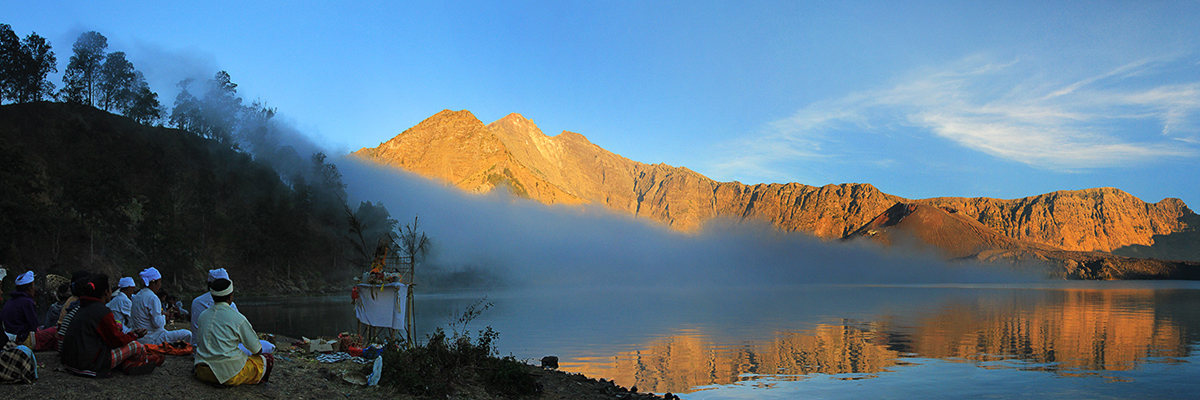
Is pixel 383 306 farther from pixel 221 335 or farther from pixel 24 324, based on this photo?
pixel 221 335

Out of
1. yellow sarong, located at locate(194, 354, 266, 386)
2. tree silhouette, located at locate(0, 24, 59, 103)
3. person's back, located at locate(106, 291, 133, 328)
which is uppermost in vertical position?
tree silhouette, located at locate(0, 24, 59, 103)

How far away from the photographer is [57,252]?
59344 millimetres

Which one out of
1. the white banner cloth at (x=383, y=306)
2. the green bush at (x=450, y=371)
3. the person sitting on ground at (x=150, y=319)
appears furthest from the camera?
the white banner cloth at (x=383, y=306)

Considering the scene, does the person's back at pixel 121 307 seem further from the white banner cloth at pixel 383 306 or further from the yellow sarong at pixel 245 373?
the white banner cloth at pixel 383 306

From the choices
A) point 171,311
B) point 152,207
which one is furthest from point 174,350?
point 152,207

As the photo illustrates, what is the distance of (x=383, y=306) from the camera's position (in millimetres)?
19000

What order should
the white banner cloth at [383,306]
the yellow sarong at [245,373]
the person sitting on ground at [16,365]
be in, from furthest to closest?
the white banner cloth at [383,306]
the yellow sarong at [245,373]
the person sitting on ground at [16,365]

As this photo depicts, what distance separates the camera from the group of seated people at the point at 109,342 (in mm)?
10258

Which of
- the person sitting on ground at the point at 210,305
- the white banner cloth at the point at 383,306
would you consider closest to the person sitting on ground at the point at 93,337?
the person sitting on ground at the point at 210,305

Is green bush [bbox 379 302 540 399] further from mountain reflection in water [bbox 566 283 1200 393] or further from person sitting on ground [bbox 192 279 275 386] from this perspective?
mountain reflection in water [bbox 566 283 1200 393]

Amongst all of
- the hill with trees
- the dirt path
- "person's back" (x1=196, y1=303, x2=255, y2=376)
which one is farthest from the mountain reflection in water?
the hill with trees

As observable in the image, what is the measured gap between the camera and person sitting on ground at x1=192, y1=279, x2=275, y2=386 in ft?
35.8

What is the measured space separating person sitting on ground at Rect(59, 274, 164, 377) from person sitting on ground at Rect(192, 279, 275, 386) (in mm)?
1159

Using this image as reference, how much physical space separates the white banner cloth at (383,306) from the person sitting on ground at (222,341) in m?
7.42
